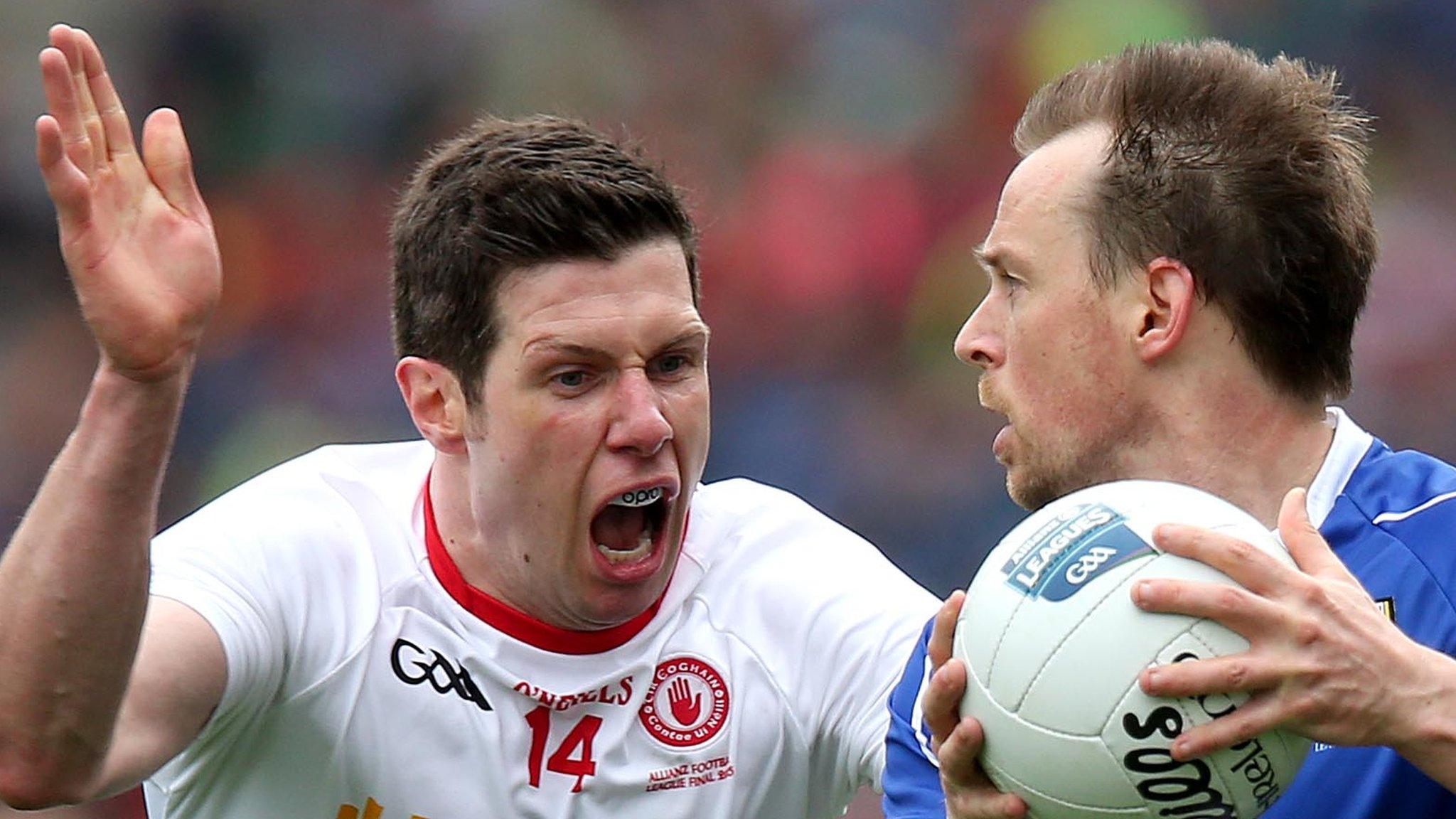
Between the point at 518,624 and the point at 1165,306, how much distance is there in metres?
1.87

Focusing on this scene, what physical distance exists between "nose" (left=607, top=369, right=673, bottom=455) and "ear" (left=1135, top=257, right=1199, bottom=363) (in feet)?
4.41

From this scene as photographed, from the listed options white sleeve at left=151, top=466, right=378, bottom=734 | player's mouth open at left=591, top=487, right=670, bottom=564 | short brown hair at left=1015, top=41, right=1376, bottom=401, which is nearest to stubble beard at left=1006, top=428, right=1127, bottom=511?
short brown hair at left=1015, top=41, right=1376, bottom=401

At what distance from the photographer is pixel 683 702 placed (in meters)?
4.66

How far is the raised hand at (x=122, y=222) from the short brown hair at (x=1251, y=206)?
1.74m

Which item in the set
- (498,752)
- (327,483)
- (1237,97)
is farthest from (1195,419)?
(327,483)

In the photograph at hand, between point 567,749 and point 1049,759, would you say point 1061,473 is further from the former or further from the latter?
point 567,749

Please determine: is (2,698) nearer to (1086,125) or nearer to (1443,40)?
(1086,125)

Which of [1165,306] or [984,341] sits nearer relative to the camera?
[1165,306]

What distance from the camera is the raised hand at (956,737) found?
124 inches

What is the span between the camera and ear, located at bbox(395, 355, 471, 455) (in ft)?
15.8

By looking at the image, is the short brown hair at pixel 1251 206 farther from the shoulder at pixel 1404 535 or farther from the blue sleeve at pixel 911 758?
the blue sleeve at pixel 911 758

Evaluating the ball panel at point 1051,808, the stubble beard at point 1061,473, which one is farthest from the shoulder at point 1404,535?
the ball panel at point 1051,808

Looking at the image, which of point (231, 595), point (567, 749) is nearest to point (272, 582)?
point (231, 595)

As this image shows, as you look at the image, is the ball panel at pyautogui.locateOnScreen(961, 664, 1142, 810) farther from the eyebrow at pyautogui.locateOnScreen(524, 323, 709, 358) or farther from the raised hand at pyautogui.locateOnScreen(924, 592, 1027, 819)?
the eyebrow at pyautogui.locateOnScreen(524, 323, 709, 358)
